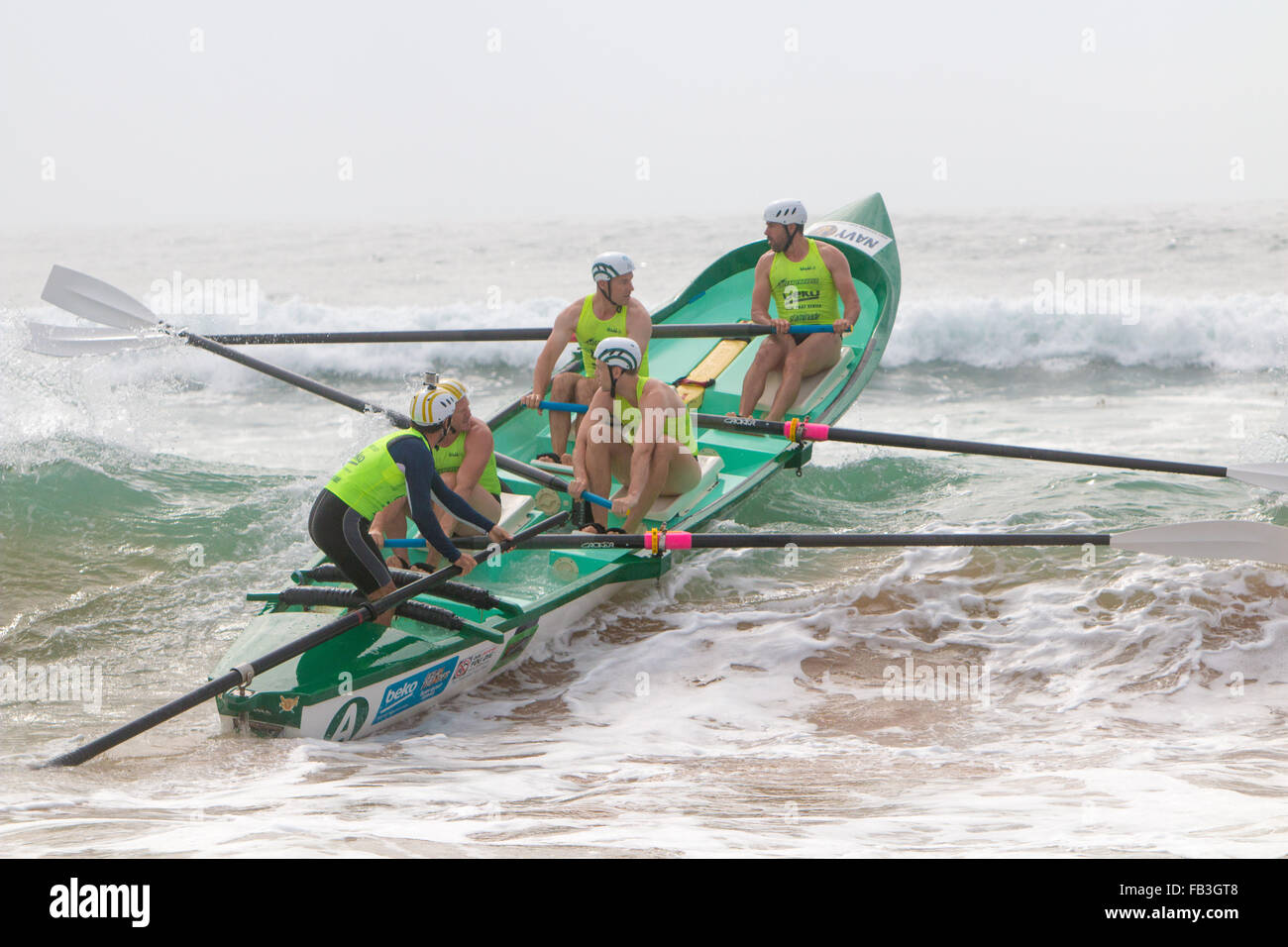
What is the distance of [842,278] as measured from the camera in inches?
364

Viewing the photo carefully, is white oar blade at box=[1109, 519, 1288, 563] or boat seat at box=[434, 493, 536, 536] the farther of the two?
boat seat at box=[434, 493, 536, 536]

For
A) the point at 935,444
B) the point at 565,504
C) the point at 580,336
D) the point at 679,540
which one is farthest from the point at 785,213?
the point at 679,540

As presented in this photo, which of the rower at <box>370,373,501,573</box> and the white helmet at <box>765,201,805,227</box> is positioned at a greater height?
the white helmet at <box>765,201,805,227</box>

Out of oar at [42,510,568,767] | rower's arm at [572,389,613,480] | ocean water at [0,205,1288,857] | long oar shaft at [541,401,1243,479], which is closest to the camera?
ocean water at [0,205,1288,857]

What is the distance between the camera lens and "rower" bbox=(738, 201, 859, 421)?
30.0 ft

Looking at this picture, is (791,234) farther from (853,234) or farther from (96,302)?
(96,302)

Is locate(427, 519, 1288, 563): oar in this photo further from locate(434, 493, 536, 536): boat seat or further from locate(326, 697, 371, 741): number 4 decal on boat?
locate(326, 697, 371, 741): number 4 decal on boat

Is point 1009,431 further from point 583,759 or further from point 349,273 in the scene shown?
point 349,273

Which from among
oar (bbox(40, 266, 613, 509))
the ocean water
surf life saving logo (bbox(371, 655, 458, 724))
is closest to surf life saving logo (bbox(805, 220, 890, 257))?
the ocean water

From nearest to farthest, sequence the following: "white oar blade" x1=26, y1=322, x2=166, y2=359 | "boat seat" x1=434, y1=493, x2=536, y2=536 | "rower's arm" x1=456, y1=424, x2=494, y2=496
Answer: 1. "rower's arm" x1=456, y1=424, x2=494, y2=496
2. "boat seat" x1=434, y1=493, x2=536, y2=536
3. "white oar blade" x1=26, y1=322, x2=166, y2=359

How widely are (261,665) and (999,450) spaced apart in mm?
4658

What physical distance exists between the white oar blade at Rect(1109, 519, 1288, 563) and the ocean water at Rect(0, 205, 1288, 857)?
2.36 ft
